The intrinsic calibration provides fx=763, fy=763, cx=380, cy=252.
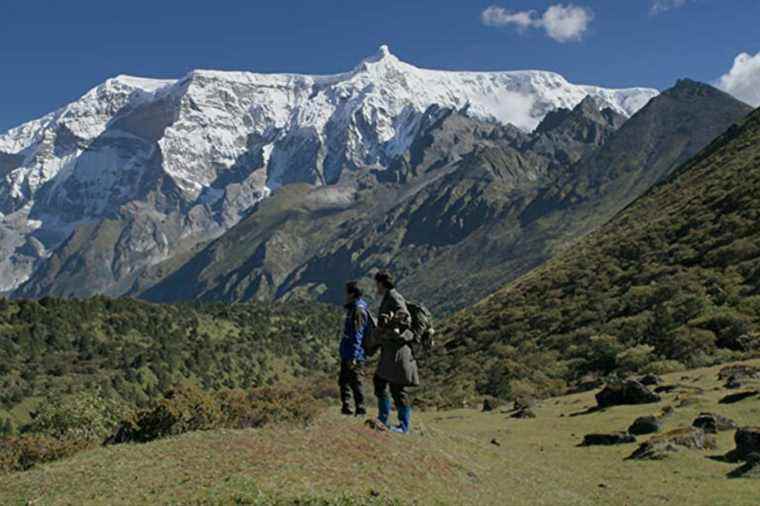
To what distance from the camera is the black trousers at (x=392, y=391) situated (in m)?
20.8

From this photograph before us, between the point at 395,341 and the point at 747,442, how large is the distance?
12.0m

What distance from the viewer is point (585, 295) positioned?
71938mm

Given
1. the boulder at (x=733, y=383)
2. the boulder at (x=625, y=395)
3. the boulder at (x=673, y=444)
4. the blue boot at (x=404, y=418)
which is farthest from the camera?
Result: the boulder at (x=625, y=395)

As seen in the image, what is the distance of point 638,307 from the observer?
6194 centimetres

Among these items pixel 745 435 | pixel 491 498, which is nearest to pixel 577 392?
pixel 745 435

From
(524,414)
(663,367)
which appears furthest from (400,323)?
(663,367)

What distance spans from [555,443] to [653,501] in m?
10.8

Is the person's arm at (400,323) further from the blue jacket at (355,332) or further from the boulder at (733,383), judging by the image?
the boulder at (733,383)

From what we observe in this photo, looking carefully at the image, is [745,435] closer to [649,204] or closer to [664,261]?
[664,261]

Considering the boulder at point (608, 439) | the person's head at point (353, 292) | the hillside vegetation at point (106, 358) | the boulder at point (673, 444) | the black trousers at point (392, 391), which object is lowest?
the hillside vegetation at point (106, 358)

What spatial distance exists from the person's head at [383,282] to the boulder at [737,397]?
18.5 meters

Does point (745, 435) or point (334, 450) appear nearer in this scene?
point (334, 450)

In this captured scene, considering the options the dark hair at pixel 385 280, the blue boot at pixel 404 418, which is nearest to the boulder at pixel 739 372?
the blue boot at pixel 404 418

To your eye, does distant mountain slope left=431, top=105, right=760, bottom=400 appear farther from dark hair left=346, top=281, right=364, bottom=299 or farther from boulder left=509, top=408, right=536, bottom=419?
dark hair left=346, top=281, right=364, bottom=299
